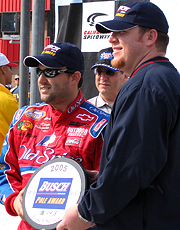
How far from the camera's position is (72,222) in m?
1.40

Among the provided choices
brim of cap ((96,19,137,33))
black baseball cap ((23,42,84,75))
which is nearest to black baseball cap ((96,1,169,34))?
brim of cap ((96,19,137,33))

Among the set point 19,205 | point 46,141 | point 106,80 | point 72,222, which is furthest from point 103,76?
point 72,222

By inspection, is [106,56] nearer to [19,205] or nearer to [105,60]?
[105,60]

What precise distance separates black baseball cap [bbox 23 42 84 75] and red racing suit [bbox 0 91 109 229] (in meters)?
0.27

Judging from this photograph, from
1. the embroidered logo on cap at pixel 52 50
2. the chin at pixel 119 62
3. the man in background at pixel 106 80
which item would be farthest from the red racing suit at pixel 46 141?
the man in background at pixel 106 80

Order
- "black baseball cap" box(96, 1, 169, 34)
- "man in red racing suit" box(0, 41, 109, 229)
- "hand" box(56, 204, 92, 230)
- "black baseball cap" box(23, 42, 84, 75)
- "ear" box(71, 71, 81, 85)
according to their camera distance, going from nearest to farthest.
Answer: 1. "hand" box(56, 204, 92, 230)
2. "black baseball cap" box(96, 1, 169, 34)
3. "man in red racing suit" box(0, 41, 109, 229)
4. "black baseball cap" box(23, 42, 84, 75)
5. "ear" box(71, 71, 81, 85)

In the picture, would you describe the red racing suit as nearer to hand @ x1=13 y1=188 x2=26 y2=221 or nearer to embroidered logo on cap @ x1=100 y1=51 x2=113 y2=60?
hand @ x1=13 y1=188 x2=26 y2=221

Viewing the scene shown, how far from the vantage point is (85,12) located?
4.10 meters

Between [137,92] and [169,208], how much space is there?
20.9 inches

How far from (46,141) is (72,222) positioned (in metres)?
0.72

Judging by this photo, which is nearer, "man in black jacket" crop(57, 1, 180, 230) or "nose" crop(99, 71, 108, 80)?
"man in black jacket" crop(57, 1, 180, 230)

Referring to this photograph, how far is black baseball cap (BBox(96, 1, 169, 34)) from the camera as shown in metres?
1.50

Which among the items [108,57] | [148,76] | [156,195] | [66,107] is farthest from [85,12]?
[156,195]

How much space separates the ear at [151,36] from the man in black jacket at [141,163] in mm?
175
